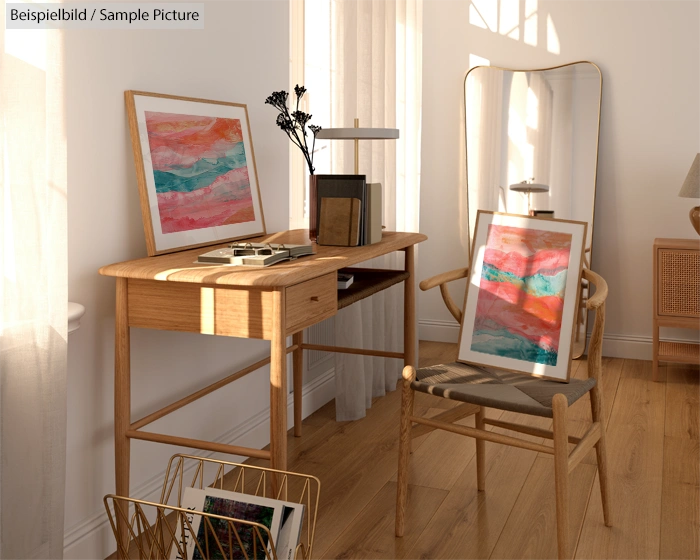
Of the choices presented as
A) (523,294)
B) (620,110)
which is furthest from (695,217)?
(523,294)

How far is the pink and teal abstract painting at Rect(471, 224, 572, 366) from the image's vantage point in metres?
2.34

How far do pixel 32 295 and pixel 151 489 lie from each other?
953 millimetres

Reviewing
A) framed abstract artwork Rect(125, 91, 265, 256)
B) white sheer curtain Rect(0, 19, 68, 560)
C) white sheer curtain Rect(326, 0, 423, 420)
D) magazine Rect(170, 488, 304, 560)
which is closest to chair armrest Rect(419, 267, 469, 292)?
framed abstract artwork Rect(125, 91, 265, 256)

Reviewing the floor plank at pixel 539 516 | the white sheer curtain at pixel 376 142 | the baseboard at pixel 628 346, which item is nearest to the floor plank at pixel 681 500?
the floor plank at pixel 539 516

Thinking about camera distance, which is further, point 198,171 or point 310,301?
point 198,171

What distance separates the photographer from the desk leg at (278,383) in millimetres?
1884

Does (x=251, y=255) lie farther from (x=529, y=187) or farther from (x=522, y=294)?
(x=529, y=187)

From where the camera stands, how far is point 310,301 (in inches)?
81.2

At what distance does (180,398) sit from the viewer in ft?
8.16

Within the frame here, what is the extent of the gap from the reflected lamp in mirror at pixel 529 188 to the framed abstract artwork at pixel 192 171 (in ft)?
7.27

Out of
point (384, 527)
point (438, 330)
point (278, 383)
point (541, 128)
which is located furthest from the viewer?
point (438, 330)

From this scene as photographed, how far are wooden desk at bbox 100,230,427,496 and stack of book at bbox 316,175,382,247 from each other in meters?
0.36

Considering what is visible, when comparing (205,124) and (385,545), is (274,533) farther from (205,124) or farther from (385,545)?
(205,124)

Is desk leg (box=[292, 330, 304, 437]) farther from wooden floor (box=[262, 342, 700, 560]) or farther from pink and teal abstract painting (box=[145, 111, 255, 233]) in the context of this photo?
pink and teal abstract painting (box=[145, 111, 255, 233])
